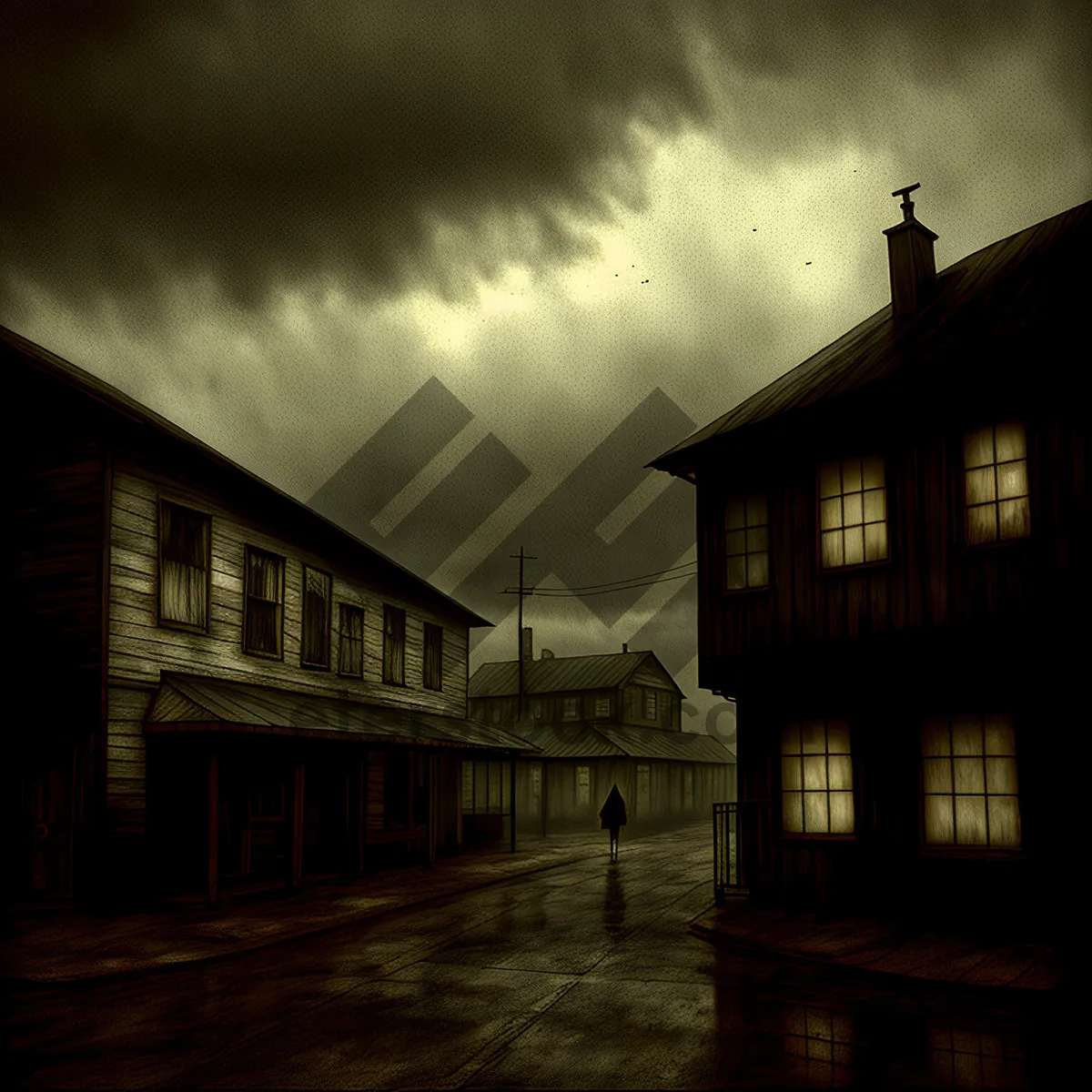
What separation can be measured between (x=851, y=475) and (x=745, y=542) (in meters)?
1.92

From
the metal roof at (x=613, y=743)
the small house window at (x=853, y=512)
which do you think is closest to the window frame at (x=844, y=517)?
the small house window at (x=853, y=512)

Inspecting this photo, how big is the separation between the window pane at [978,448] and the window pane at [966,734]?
128 inches

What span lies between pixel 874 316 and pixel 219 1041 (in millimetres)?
14987

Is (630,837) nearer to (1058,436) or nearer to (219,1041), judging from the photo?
(1058,436)

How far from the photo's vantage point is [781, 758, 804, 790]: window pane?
15.0m

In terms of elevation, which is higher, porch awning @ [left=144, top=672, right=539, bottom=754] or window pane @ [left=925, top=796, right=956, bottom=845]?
porch awning @ [left=144, top=672, right=539, bottom=754]

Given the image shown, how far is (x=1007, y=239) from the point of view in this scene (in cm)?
1730

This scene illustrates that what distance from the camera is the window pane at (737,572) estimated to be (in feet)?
51.4

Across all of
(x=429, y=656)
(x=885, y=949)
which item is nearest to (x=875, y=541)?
(x=885, y=949)

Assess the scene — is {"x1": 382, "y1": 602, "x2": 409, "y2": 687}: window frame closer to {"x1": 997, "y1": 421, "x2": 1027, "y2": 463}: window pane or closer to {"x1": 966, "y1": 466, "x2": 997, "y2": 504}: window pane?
{"x1": 966, "y1": 466, "x2": 997, "y2": 504}: window pane

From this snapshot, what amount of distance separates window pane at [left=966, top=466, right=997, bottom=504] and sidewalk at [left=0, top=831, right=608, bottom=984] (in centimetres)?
1026

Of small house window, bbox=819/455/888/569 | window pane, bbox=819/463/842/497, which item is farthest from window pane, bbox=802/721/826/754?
window pane, bbox=819/463/842/497

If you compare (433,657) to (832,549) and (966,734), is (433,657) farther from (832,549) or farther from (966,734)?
(966,734)

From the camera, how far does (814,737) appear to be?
49.0 feet
